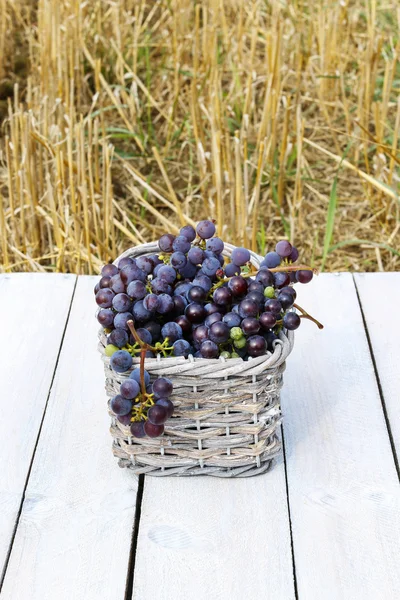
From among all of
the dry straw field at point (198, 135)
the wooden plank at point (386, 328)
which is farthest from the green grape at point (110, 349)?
the dry straw field at point (198, 135)

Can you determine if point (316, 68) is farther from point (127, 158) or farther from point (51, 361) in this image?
point (51, 361)

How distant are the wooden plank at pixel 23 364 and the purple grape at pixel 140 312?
0.94ft

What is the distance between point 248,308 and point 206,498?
26 cm

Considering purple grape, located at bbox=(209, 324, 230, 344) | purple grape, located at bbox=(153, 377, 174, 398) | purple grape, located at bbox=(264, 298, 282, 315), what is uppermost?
purple grape, located at bbox=(264, 298, 282, 315)

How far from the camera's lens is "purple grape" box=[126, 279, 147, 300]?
993 millimetres

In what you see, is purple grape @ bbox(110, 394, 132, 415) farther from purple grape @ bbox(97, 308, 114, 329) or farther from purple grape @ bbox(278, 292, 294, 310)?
purple grape @ bbox(278, 292, 294, 310)

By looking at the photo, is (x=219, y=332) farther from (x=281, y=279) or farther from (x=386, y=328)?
(x=386, y=328)

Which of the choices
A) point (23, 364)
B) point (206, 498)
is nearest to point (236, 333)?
point (206, 498)

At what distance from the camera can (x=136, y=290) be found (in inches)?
39.0

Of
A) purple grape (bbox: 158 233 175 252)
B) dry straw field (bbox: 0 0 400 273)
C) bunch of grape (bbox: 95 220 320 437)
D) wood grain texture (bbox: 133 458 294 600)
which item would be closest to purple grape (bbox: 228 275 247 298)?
bunch of grape (bbox: 95 220 320 437)

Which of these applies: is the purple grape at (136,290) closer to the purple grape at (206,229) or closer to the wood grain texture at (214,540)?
the purple grape at (206,229)

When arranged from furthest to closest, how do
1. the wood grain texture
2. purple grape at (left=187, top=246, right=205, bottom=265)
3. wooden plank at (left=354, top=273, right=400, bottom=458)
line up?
1. wooden plank at (left=354, top=273, right=400, bottom=458)
2. purple grape at (left=187, top=246, right=205, bottom=265)
3. the wood grain texture

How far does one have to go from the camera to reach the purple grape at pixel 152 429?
0.97 meters

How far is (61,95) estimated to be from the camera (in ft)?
7.50
